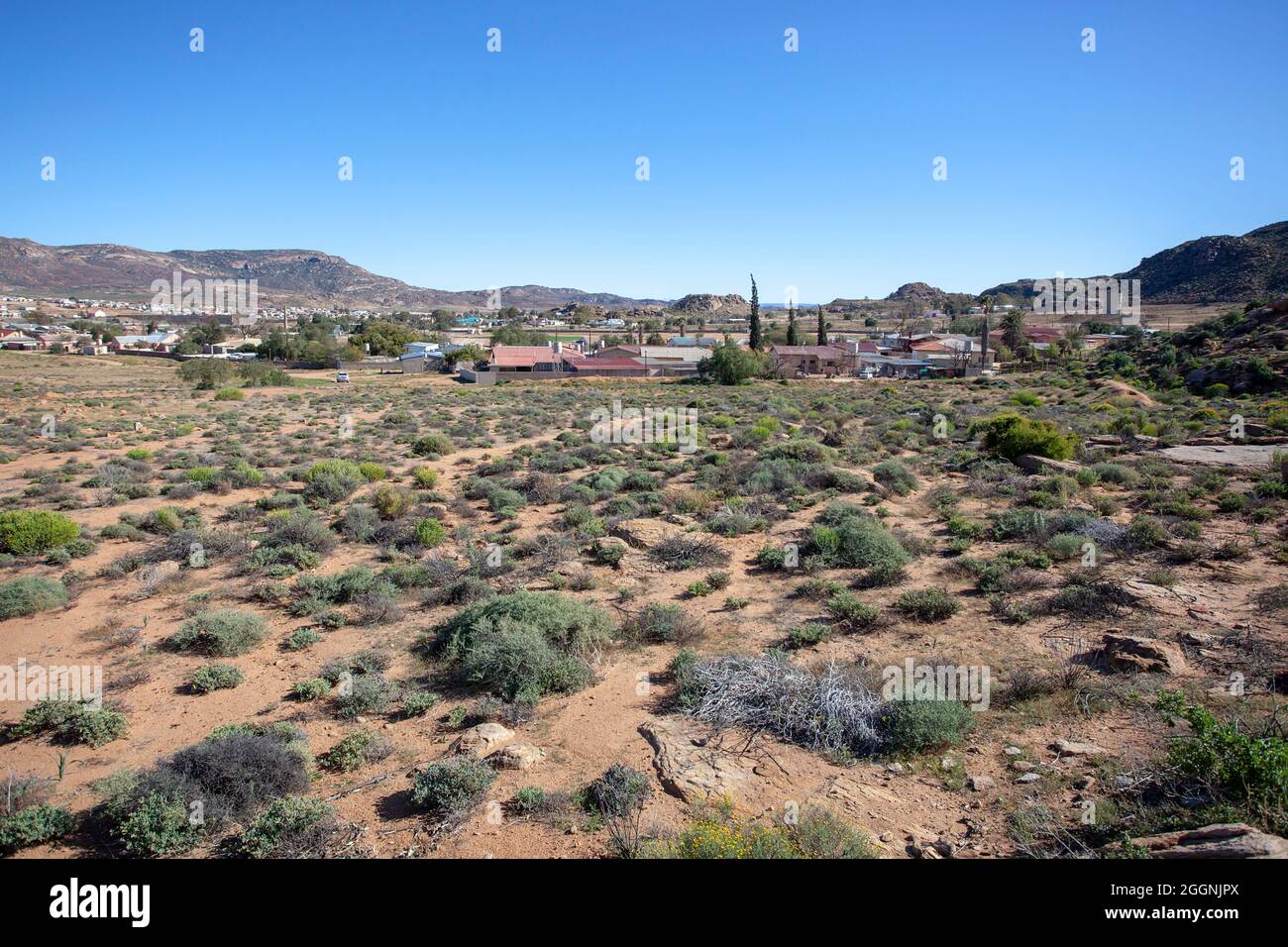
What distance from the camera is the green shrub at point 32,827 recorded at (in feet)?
15.6

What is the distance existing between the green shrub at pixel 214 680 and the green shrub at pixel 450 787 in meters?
3.37

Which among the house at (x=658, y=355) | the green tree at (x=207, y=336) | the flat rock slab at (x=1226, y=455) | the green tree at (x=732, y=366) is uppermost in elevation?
the green tree at (x=207, y=336)

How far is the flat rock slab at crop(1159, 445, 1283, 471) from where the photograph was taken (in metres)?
16.6

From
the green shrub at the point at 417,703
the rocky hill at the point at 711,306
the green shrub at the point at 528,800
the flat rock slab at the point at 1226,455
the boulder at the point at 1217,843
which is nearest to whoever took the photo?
the boulder at the point at 1217,843

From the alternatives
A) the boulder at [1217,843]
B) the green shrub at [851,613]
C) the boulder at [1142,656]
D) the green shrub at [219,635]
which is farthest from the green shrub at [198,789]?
the boulder at [1142,656]

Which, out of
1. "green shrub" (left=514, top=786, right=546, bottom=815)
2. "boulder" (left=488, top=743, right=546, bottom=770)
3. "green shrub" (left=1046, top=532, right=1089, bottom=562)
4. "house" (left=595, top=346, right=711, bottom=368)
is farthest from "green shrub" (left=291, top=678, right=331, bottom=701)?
"house" (left=595, top=346, right=711, bottom=368)

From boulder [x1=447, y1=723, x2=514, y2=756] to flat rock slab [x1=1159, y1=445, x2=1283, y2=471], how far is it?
19080 millimetres

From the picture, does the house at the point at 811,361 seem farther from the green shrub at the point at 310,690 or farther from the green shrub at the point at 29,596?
the green shrub at the point at 310,690

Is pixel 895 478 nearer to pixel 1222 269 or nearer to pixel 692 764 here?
pixel 692 764

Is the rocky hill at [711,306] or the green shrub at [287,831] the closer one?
the green shrub at [287,831]

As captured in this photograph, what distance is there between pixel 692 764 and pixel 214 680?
18.2ft

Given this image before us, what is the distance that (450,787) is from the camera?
5328mm

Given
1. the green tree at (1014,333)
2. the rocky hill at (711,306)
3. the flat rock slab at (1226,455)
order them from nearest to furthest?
the flat rock slab at (1226,455) → the green tree at (1014,333) → the rocky hill at (711,306)

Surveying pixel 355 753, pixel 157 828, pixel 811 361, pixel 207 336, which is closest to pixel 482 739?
pixel 355 753
